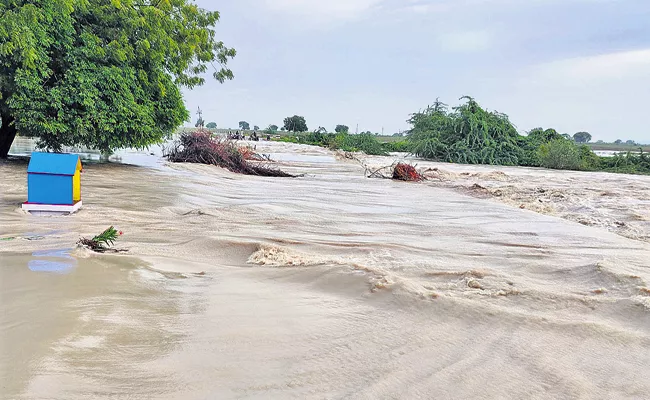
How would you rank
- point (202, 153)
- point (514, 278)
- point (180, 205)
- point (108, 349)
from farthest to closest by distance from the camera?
point (202, 153), point (180, 205), point (514, 278), point (108, 349)

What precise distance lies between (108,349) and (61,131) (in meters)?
10.6

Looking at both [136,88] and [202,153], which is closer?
[136,88]

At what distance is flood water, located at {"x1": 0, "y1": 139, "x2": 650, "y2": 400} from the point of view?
1980mm

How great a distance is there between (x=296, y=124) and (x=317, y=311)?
222 feet

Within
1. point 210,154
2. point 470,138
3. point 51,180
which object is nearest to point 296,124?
point 470,138

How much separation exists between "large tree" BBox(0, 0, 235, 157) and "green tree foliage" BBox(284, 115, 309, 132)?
5461 cm

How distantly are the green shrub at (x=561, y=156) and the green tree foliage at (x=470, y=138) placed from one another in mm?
1815

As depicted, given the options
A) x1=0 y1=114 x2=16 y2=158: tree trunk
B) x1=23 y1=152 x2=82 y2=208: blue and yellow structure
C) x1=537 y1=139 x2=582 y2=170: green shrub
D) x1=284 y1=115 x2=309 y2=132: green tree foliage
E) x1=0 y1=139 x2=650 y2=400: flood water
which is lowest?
x1=0 y1=139 x2=650 y2=400: flood water

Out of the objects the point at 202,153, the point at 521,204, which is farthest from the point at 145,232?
the point at 202,153

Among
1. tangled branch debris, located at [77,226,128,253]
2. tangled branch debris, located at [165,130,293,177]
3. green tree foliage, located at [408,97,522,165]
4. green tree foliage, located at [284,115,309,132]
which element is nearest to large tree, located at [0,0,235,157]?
tangled branch debris, located at [165,130,293,177]

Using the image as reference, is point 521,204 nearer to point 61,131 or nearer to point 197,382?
point 197,382

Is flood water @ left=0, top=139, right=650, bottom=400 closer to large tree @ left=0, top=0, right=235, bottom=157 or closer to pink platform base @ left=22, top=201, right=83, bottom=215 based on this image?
pink platform base @ left=22, top=201, right=83, bottom=215

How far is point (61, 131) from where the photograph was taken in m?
11.3

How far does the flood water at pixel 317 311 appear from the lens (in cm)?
198
